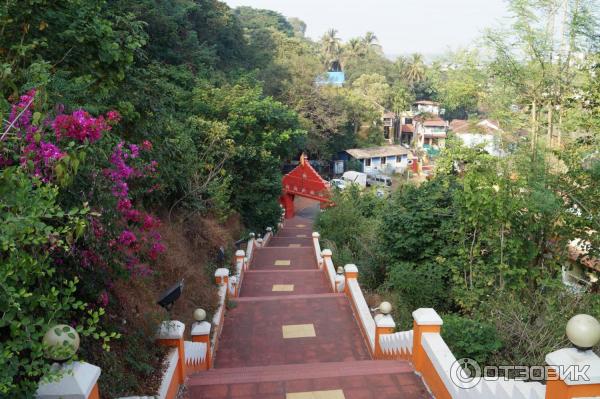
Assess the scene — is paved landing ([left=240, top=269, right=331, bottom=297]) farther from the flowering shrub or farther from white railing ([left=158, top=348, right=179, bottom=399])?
the flowering shrub

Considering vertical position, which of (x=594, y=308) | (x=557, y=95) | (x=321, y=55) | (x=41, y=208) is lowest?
(x=594, y=308)

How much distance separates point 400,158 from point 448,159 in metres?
30.6

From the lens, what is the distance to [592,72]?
29.9 feet

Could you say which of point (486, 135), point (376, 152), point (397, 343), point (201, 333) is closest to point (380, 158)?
point (376, 152)

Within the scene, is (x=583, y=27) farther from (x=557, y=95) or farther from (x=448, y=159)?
(x=448, y=159)

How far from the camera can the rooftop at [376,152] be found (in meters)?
39.1

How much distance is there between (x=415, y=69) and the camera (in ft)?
190

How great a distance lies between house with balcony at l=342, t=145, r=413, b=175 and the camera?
39.5 meters

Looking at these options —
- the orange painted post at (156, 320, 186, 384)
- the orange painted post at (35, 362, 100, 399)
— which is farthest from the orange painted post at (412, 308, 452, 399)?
the orange painted post at (35, 362, 100, 399)

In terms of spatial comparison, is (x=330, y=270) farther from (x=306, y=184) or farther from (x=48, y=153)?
(x=306, y=184)

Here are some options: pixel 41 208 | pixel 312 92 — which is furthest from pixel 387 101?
pixel 41 208

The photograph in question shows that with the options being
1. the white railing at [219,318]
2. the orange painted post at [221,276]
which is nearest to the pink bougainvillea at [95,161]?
the white railing at [219,318]

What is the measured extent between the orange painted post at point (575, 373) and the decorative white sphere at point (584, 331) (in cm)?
9

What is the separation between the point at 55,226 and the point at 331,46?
62.7 m
